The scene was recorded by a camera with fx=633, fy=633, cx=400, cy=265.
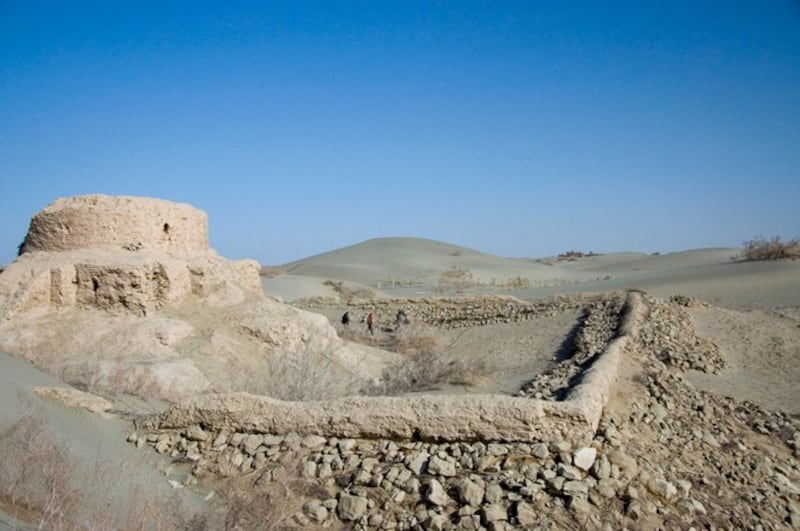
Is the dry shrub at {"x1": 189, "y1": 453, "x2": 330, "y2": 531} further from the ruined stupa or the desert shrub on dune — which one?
the desert shrub on dune

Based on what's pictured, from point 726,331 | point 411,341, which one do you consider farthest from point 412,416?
point 726,331

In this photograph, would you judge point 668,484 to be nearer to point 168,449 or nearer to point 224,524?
point 224,524

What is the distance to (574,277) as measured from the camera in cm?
4509

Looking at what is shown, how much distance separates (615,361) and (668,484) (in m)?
3.32

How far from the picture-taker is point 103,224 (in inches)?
344

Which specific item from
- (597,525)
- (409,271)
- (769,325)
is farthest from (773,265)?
(409,271)

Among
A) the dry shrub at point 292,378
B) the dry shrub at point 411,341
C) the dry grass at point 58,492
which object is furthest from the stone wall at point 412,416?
the dry shrub at point 411,341

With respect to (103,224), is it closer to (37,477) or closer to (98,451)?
(98,451)

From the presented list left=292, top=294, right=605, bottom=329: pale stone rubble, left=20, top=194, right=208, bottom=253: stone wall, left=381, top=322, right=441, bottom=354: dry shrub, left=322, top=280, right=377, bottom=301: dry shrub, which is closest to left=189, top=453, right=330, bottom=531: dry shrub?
left=20, top=194, right=208, bottom=253: stone wall

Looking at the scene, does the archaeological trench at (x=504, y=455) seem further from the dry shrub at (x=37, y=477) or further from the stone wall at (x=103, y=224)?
the stone wall at (x=103, y=224)

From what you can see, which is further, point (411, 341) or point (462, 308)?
point (462, 308)

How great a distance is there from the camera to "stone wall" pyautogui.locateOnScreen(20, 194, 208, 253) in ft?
28.6

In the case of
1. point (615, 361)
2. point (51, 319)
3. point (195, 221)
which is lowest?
point (615, 361)

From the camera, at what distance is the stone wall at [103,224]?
871 centimetres
